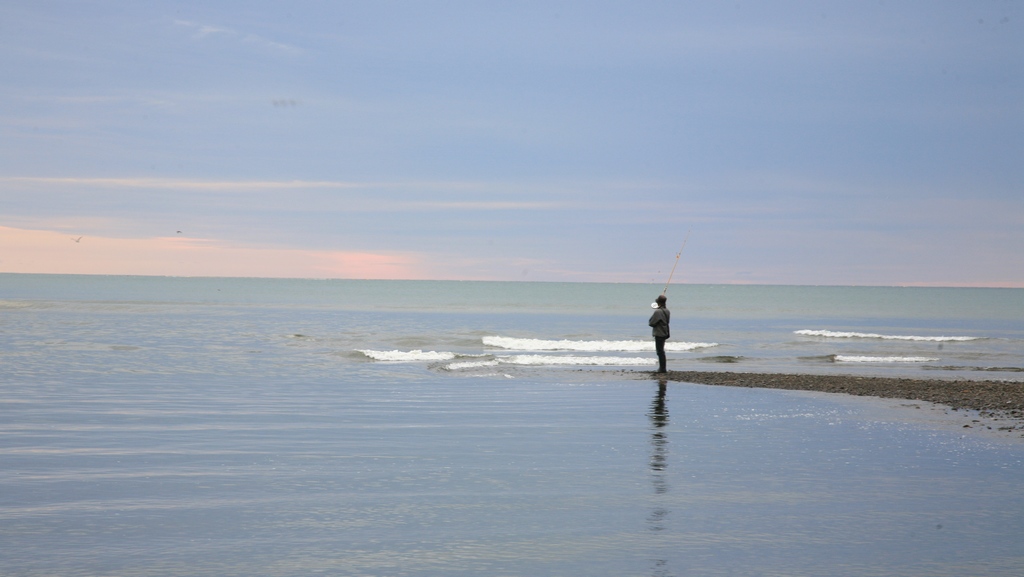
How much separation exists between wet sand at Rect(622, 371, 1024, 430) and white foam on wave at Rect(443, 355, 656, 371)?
487 cm

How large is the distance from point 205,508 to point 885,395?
56.1 ft

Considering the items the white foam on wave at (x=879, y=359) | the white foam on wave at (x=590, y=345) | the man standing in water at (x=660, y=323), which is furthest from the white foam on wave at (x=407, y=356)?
the white foam on wave at (x=879, y=359)

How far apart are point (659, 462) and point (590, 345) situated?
31.0 metres

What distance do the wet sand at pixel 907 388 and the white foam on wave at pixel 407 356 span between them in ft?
31.1

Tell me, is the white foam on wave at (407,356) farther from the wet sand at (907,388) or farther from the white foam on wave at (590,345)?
the wet sand at (907,388)

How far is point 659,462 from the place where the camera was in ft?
40.3

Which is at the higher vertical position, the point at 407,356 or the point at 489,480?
the point at 407,356

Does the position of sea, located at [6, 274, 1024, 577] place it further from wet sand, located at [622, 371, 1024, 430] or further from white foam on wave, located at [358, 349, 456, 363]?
white foam on wave, located at [358, 349, 456, 363]

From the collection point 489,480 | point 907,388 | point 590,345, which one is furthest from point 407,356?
point 489,480

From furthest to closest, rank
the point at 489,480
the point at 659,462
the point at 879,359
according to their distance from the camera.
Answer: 1. the point at 879,359
2. the point at 659,462
3. the point at 489,480

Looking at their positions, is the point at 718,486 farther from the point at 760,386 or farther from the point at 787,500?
the point at 760,386

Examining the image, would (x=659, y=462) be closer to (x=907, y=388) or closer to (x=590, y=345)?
(x=907, y=388)

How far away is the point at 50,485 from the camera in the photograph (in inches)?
411

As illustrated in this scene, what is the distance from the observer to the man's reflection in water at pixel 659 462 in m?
8.75
